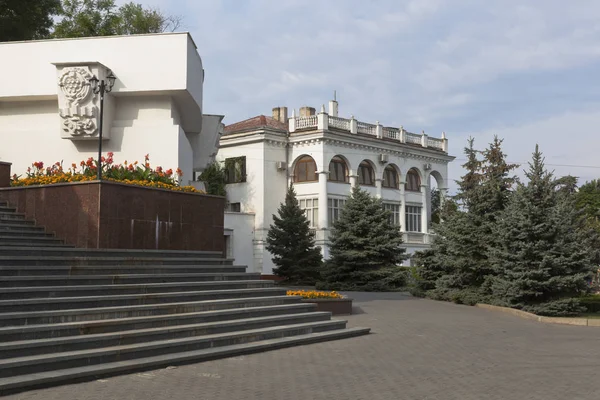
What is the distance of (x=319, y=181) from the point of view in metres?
42.6

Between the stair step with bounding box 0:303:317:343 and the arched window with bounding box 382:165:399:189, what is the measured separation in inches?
1359

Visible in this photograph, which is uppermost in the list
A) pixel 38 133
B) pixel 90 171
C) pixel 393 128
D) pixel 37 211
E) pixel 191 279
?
pixel 393 128

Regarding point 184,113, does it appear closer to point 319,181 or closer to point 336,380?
point 336,380

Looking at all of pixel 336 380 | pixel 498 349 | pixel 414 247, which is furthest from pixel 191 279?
pixel 414 247

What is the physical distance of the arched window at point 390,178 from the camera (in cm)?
4712

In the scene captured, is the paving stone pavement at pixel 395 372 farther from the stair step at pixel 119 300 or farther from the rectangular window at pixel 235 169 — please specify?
the rectangular window at pixel 235 169

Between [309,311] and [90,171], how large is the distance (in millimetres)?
6261

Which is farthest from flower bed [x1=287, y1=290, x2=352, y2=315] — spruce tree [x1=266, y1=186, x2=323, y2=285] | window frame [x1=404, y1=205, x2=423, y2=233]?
window frame [x1=404, y1=205, x2=423, y2=233]

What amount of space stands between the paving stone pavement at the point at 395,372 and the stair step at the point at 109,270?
2.81 metres

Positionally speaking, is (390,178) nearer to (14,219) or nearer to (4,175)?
(4,175)

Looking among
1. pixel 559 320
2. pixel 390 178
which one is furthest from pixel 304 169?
pixel 559 320

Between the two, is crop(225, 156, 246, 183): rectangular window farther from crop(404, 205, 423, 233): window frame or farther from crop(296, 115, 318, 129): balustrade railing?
crop(404, 205, 423, 233): window frame

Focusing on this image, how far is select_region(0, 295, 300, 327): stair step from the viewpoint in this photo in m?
8.79

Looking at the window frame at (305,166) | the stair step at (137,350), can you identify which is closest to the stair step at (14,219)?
the stair step at (137,350)
